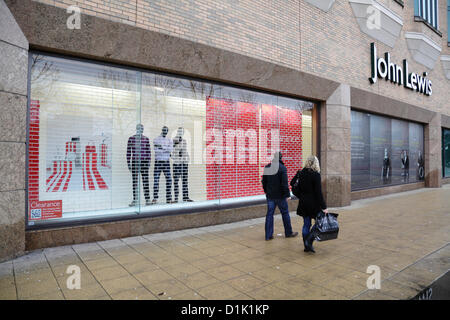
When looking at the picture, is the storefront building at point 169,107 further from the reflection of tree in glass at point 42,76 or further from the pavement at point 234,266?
the pavement at point 234,266

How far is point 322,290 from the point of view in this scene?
353 cm

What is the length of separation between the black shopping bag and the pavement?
0.36m

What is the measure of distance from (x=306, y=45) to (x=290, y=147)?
314 centimetres

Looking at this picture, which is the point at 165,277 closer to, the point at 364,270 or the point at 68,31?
the point at 364,270

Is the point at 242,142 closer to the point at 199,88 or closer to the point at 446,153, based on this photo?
the point at 199,88

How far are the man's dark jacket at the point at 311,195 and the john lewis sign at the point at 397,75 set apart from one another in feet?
26.4

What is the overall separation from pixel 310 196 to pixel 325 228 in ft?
2.01

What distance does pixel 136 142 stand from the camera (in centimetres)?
641

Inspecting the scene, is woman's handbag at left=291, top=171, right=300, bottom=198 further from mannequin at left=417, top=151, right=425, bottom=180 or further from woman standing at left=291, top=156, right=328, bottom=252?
mannequin at left=417, top=151, right=425, bottom=180

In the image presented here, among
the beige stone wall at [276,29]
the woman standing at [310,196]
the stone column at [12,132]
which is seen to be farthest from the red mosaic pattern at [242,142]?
the stone column at [12,132]

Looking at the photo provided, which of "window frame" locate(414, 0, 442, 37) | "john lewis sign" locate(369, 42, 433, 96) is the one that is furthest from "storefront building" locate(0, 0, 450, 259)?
"window frame" locate(414, 0, 442, 37)

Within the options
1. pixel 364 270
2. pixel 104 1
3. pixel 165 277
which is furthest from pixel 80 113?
pixel 364 270

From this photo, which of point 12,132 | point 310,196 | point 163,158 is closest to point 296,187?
point 310,196
